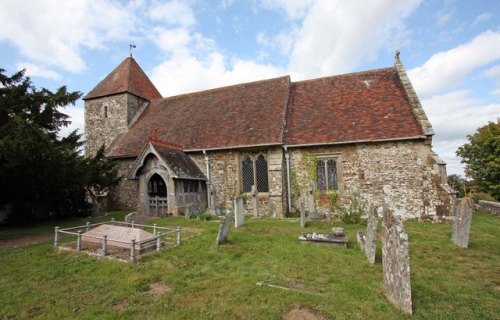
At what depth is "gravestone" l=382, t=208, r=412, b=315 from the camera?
179 inches

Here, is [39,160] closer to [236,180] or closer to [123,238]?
[123,238]

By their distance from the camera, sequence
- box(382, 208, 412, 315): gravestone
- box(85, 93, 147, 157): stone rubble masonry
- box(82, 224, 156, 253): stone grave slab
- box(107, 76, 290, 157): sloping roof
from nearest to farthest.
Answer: box(382, 208, 412, 315): gravestone, box(82, 224, 156, 253): stone grave slab, box(107, 76, 290, 157): sloping roof, box(85, 93, 147, 157): stone rubble masonry

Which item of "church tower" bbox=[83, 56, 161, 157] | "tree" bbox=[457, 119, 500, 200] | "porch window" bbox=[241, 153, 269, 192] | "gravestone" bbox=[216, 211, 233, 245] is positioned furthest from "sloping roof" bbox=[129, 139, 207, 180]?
"tree" bbox=[457, 119, 500, 200]

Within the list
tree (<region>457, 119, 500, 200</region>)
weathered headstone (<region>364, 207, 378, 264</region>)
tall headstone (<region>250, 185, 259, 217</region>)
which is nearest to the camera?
weathered headstone (<region>364, 207, 378, 264</region>)

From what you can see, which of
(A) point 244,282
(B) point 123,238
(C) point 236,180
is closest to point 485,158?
(C) point 236,180

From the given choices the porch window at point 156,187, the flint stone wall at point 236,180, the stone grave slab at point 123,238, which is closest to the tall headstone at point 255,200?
the flint stone wall at point 236,180

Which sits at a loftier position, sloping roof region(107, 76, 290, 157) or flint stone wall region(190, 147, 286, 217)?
sloping roof region(107, 76, 290, 157)

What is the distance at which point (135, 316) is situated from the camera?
4.54 m

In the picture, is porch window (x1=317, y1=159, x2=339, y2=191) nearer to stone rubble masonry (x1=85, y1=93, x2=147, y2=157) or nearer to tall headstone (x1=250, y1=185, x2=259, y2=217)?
tall headstone (x1=250, y1=185, x2=259, y2=217)

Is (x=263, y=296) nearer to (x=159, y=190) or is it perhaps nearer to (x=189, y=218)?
(x=189, y=218)

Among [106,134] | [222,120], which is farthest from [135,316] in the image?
[106,134]

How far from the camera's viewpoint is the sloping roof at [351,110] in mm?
13961

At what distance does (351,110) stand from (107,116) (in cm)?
1800

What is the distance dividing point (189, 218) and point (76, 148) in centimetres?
680
